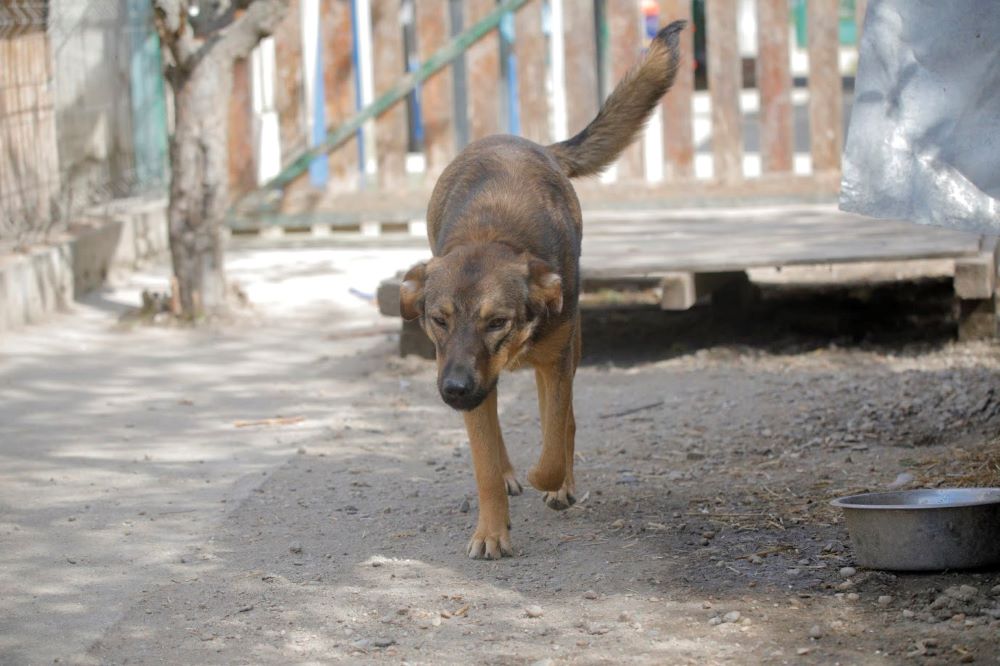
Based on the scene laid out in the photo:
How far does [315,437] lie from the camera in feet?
22.2

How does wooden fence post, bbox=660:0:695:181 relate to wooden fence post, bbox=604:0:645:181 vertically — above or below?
below

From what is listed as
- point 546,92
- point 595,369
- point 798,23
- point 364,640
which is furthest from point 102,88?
point 798,23

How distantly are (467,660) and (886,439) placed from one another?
114 inches

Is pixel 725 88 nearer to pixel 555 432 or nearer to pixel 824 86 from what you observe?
pixel 824 86

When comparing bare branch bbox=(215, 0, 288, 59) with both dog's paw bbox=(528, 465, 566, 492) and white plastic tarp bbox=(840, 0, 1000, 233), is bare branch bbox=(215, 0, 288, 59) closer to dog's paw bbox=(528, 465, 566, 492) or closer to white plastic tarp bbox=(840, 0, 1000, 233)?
dog's paw bbox=(528, 465, 566, 492)

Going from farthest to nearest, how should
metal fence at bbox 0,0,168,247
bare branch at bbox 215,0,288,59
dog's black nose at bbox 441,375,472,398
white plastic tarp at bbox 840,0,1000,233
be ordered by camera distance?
metal fence at bbox 0,0,168,247 → bare branch at bbox 215,0,288,59 → dog's black nose at bbox 441,375,472,398 → white plastic tarp at bbox 840,0,1000,233

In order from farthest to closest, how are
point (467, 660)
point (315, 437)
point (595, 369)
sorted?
point (595, 369), point (315, 437), point (467, 660)

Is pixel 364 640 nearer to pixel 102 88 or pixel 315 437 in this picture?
pixel 315 437

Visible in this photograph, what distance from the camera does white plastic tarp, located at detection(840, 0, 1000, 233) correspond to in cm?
417

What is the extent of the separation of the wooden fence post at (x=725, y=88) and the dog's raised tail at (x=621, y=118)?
527cm

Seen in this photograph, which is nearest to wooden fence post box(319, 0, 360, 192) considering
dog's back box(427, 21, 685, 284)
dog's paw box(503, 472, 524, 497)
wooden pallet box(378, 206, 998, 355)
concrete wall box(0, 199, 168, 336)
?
concrete wall box(0, 199, 168, 336)

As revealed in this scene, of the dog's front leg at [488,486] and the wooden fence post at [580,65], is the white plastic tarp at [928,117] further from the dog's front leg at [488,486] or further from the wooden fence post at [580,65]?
the wooden fence post at [580,65]

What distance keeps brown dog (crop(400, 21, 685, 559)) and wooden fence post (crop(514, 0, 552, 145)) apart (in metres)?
5.89

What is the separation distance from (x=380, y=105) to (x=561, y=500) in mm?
7285
